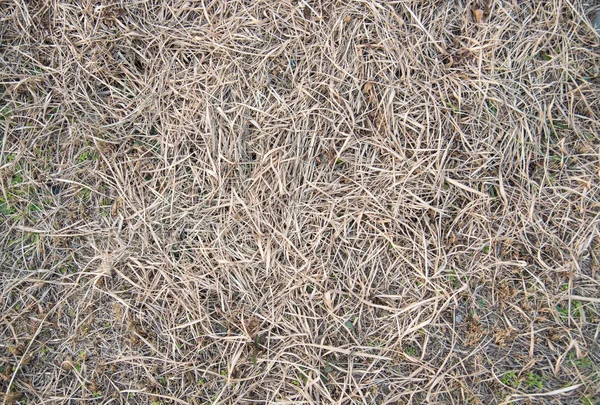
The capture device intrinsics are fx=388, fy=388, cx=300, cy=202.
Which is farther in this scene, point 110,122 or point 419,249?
point 110,122

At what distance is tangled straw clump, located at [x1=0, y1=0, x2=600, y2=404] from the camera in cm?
176

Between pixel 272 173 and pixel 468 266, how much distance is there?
100cm

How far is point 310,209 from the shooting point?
1804 mm

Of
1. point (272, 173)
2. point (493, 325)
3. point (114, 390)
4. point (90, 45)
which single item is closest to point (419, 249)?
point (493, 325)

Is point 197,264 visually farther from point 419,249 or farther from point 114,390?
point 419,249

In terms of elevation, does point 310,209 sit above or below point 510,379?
above

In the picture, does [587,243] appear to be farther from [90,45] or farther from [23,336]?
[23,336]

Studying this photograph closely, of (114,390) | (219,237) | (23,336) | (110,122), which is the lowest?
(114,390)

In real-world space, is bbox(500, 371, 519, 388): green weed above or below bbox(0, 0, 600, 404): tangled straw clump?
below

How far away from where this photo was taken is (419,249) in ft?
5.85

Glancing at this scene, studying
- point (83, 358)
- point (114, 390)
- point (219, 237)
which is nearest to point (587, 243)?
point (219, 237)

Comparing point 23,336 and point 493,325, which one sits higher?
point 493,325

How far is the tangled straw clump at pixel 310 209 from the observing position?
5.79 ft

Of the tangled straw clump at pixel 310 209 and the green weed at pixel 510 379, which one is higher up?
the tangled straw clump at pixel 310 209
